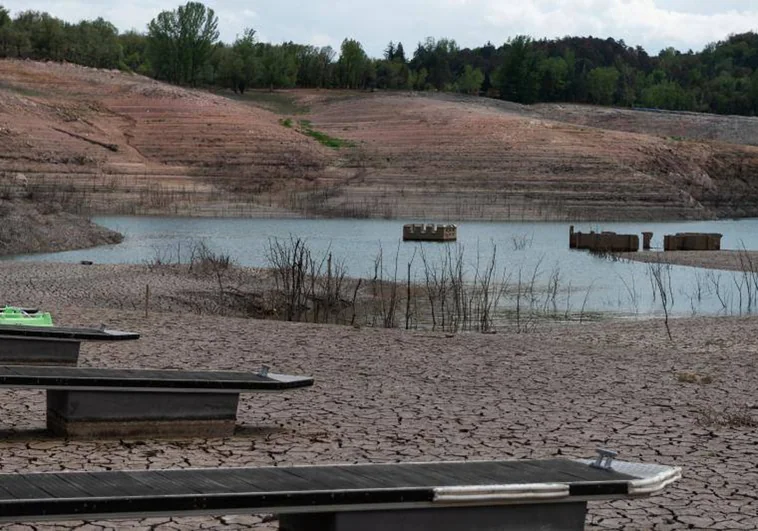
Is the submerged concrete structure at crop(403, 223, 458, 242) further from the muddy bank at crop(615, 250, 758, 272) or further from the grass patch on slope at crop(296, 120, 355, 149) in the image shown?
the grass patch on slope at crop(296, 120, 355, 149)

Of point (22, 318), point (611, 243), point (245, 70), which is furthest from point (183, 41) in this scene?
point (22, 318)

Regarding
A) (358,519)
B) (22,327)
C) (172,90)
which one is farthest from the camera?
(172,90)

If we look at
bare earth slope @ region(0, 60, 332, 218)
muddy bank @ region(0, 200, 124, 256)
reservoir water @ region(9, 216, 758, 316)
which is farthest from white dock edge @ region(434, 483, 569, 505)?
bare earth slope @ region(0, 60, 332, 218)

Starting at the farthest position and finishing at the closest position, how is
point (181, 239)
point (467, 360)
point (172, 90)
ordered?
1. point (172, 90)
2. point (181, 239)
3. point (467, 360)

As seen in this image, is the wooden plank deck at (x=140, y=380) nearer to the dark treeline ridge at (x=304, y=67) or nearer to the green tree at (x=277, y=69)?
the dark treeline ridge at (x=304, y=67)

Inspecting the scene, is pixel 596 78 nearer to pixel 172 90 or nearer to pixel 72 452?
pixel 172 90

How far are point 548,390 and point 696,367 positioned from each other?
10.2 feet

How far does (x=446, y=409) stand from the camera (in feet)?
35.1

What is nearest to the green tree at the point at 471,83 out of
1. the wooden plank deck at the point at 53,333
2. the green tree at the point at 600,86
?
the green tree at the point at 600,86

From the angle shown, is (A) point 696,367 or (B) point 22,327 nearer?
(B) point 22,327

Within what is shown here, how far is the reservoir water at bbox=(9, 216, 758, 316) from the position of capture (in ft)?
98.1

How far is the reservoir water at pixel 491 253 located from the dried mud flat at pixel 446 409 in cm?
1162

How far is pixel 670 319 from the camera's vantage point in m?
24.3

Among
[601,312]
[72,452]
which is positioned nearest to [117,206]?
[601,312]
